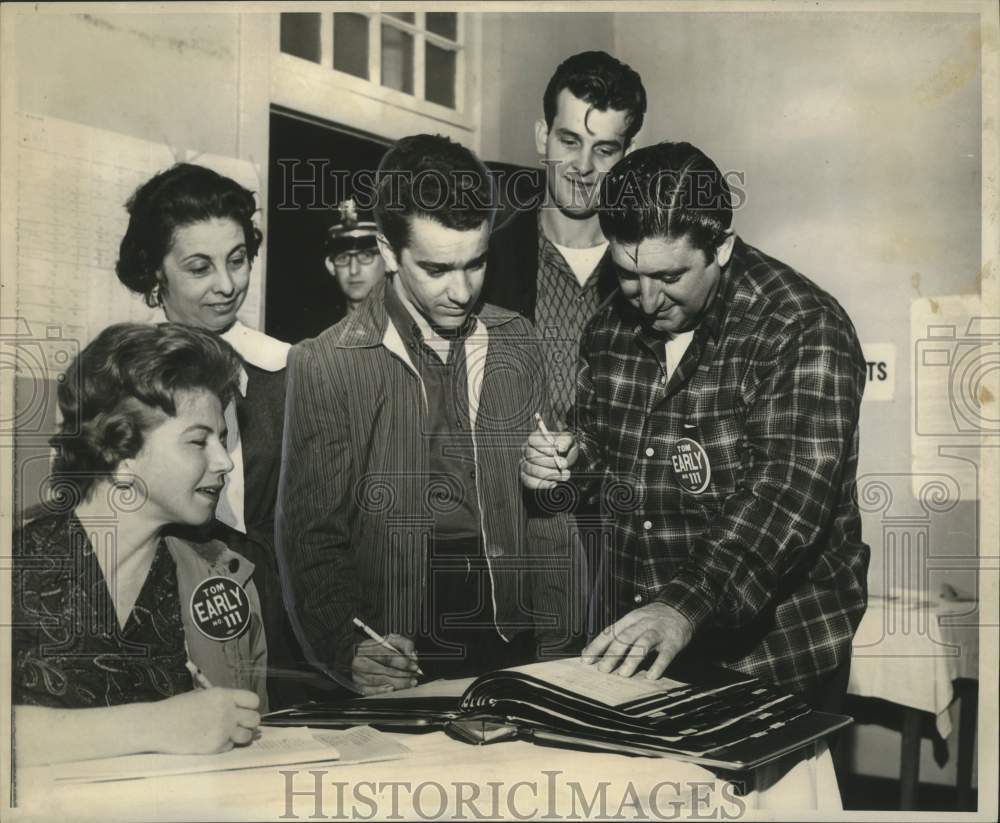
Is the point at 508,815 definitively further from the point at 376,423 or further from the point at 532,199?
the point at 532,199

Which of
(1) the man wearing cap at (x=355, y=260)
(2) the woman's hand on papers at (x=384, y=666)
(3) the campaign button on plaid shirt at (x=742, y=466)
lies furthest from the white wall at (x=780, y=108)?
(2) the woman's hand on papers at (x=384, y=666)

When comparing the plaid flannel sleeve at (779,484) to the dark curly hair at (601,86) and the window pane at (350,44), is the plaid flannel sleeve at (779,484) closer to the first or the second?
the dark curly hair at (601,86)

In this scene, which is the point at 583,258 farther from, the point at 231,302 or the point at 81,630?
the point at 81,630

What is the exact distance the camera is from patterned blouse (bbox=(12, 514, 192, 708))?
2.11 m

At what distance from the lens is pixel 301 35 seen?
222 cm

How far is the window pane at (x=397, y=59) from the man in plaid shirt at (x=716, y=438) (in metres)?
0.48

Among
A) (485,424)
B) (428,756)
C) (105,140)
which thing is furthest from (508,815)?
(105,140)

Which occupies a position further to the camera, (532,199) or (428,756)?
(532,199)

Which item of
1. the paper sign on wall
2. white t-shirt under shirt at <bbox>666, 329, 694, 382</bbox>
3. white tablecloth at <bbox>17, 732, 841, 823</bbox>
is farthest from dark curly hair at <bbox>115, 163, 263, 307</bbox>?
the paper sign on wall

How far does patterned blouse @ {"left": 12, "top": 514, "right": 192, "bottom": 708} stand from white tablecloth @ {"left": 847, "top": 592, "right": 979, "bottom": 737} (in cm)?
141

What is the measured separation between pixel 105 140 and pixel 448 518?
1061 mm

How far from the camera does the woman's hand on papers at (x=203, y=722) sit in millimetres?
2018

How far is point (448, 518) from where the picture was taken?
2162 millimetres

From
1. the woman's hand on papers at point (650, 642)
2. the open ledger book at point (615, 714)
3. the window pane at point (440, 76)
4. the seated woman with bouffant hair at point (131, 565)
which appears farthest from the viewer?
the window pane at point (440, 76)
